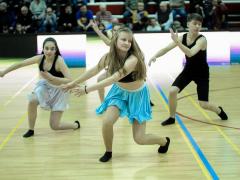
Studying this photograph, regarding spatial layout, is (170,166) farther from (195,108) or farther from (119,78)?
(195,108)

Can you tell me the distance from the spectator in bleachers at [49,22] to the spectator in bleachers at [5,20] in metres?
1.05

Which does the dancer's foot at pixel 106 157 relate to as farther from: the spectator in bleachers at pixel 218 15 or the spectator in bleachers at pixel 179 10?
the spectator in bleachers at pixel 218 15

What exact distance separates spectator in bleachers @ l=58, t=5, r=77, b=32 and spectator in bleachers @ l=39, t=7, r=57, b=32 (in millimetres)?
279

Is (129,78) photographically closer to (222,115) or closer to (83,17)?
(222,115)

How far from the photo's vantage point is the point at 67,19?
52.7 feet

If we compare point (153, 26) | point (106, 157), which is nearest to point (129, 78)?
point (106, 157)

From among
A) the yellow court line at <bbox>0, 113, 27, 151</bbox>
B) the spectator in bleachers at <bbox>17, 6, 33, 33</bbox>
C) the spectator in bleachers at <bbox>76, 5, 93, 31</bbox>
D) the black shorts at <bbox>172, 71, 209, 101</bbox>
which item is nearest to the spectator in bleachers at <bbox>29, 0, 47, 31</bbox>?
the spectator in bleachers at <bbox>17, 6, 33, 33</bbox>

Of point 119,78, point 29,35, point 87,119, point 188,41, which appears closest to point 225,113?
point 188,41

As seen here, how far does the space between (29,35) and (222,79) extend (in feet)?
20.8

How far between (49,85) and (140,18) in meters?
9.57

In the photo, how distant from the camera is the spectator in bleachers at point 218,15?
1630 centimetres

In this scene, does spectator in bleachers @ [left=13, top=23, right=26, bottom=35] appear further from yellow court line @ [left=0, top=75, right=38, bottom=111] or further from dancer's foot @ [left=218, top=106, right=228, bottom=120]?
dancer's foot @ [left=218, top=106, right=228, bottom=120]

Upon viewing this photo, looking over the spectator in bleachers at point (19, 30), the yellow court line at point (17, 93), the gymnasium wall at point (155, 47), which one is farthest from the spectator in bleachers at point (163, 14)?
the yellow court line at point (17, 93)

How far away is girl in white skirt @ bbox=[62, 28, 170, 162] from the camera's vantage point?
538cm
